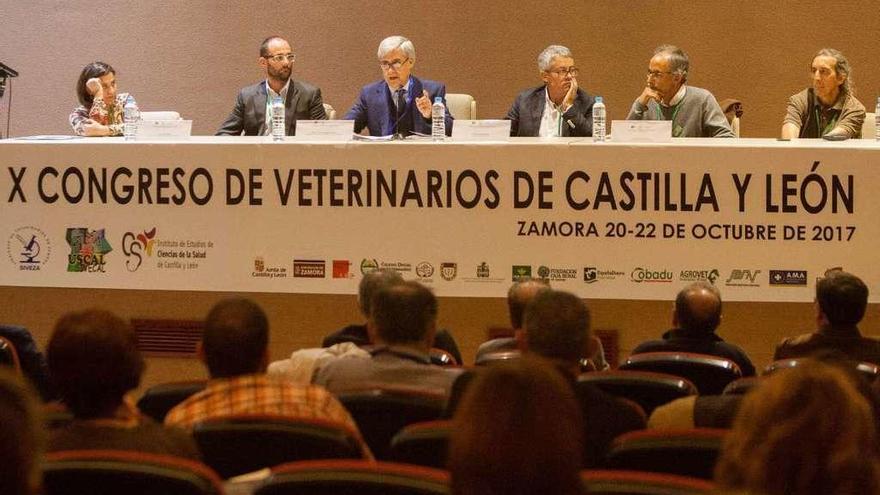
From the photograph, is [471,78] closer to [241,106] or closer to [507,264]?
[241,106]

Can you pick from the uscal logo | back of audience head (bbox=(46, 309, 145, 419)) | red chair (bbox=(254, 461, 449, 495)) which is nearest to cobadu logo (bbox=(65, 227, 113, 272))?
the uscal logo

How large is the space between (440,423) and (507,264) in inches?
113

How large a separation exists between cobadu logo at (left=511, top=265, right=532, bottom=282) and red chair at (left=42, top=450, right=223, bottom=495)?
11.2ft

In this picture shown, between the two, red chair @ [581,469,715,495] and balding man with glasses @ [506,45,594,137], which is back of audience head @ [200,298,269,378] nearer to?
red chair @ [581,469,715,495]

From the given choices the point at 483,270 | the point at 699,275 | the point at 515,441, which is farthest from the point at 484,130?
the point at 515,441

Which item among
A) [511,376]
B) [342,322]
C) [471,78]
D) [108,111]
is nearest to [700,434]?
[511,376]

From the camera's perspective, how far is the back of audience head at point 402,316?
351 centimetres

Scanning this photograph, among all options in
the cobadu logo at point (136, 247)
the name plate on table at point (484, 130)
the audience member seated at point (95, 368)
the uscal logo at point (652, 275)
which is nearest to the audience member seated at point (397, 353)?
the audience member seated at point (95, 368)

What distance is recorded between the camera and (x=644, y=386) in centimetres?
332

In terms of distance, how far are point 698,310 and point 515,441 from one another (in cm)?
265

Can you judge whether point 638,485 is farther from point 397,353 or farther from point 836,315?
point 836,315

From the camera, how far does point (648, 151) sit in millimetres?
5344

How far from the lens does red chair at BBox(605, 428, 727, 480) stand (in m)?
2.42

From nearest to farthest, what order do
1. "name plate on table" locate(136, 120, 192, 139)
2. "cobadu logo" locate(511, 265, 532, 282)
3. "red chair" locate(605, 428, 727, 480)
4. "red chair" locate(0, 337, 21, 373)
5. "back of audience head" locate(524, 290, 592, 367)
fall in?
"red chair" locate(605, 428, 727, 480), "back of audience head" locate(524, 290, 592, 367), "red chair" locate(0, 337, 21, 373), "cobadu logo" locate(511, 265, 532, 282), "name plate on table" locate(136, 120, 192, 139)
